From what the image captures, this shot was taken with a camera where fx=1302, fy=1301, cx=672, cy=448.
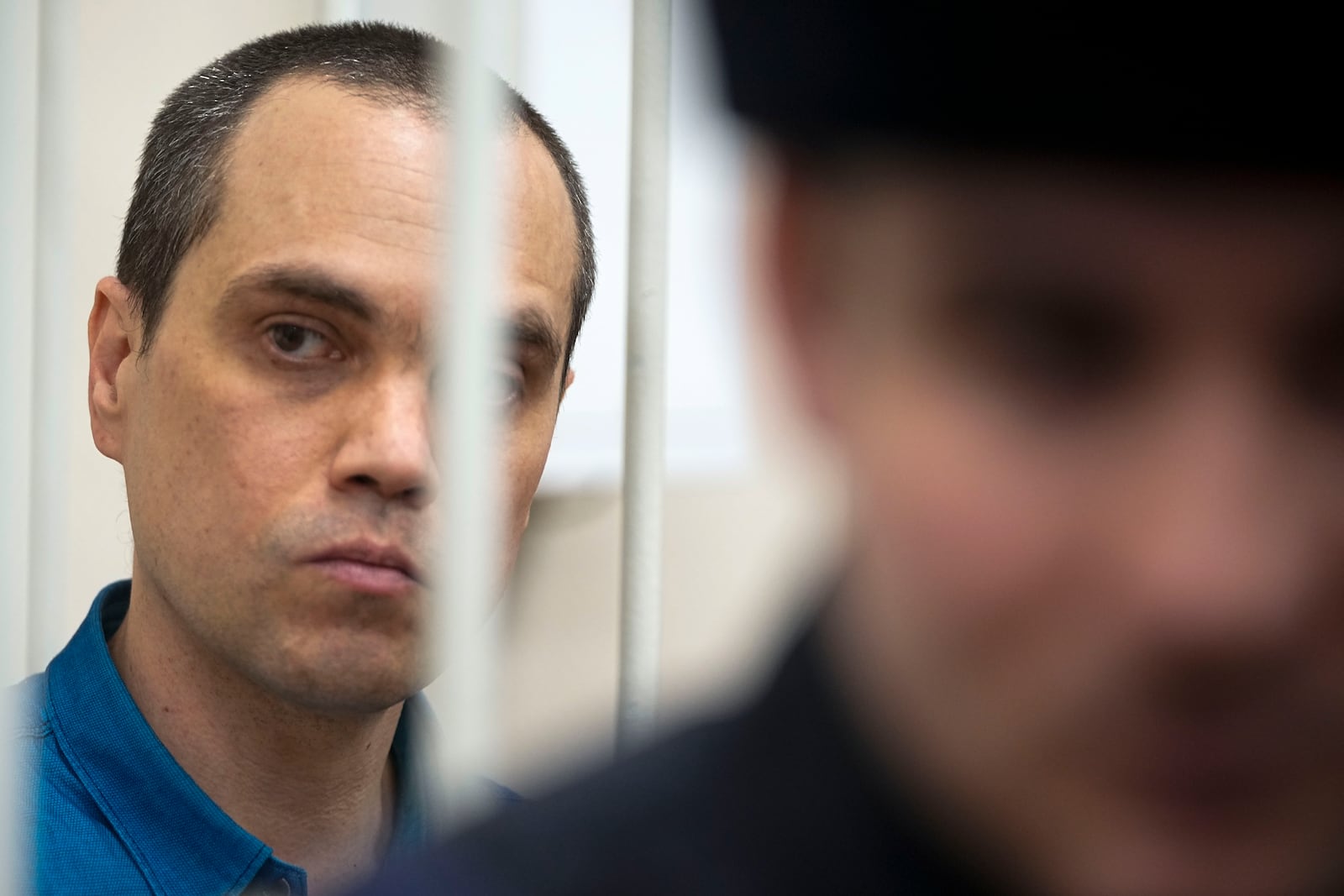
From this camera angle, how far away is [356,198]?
1.17 meters

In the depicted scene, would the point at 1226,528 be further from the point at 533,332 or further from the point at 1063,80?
the point at 533,332

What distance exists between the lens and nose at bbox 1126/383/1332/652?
1.31 feet

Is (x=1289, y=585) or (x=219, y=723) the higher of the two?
(x=1289, y=585)

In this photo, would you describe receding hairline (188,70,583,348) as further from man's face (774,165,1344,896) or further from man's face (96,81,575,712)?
man's face (774,165,1344,896)

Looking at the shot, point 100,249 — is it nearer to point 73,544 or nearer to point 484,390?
point 73,544

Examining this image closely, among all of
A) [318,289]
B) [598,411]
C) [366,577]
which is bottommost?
[598,411]

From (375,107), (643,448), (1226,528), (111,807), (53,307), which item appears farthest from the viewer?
(375,107)

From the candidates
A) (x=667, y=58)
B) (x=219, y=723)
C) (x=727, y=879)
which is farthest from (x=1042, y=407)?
(x=219, y=723)

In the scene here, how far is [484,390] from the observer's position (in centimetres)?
68

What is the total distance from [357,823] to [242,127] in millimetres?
676

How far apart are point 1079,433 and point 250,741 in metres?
0.95

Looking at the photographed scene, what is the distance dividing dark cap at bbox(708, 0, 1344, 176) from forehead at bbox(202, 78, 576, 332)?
710 millimetres

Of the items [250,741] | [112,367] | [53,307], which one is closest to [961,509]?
[53,307]

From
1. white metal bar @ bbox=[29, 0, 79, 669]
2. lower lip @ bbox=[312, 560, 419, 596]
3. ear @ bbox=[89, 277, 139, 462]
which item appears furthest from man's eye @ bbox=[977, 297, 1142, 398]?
ear @ bbox=[89, 277, 139, 462]
